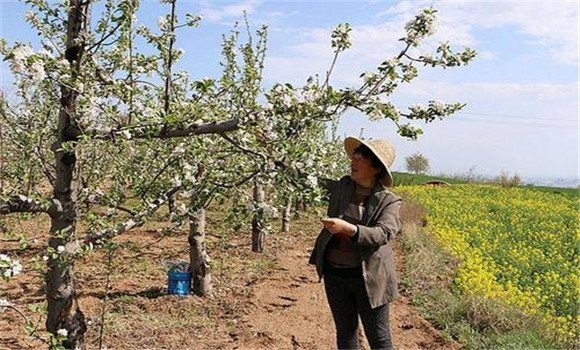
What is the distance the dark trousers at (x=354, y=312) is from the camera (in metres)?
3.58

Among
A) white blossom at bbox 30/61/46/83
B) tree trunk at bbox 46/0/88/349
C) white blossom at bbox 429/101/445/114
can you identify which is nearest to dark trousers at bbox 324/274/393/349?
white blossom at bbox 429/101/445/114

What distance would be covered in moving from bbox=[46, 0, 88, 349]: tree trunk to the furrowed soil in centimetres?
23

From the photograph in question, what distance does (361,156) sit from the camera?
3691 mm

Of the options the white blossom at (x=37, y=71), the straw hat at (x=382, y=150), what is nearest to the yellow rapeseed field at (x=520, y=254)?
the straw hat at (x=382, y=150)

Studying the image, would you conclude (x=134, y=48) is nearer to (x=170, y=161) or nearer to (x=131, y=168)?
(x=170, y=161)

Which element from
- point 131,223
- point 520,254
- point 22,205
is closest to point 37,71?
point 22,205

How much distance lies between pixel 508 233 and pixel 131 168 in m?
9.77

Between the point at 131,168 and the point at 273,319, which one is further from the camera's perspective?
the point at 273,319

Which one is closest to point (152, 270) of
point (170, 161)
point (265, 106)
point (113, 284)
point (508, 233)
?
point (113, 284)

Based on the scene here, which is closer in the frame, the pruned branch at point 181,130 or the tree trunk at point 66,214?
the pruned branch at point 181,130

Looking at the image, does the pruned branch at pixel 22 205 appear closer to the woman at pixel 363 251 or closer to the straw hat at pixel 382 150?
the woman at pixel 363 251

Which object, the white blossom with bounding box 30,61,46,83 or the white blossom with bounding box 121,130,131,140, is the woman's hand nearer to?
the white blossom with bounding box 121,130,131,140

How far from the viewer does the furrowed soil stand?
5.09 m

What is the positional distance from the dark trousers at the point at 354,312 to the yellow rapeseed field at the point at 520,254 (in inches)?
114
